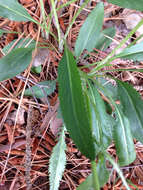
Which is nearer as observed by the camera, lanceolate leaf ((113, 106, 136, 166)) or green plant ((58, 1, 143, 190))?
green plant ((58, 1, 143, 190))

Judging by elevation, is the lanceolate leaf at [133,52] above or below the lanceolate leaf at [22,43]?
below

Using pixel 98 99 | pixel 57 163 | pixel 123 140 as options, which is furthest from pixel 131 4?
pixel 57 163

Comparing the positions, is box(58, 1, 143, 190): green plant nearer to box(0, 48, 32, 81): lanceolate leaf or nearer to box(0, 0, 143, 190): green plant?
box(0, 0, 143, 190): green plant

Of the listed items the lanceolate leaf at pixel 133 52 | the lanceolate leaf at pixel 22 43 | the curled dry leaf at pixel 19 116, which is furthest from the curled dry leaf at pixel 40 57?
the lanceolate leaf at pixel 133 52

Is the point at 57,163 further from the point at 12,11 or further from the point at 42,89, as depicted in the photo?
the point at 12,11

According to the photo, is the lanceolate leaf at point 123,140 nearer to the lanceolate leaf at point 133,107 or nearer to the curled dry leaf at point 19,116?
the lanceolate leaf at point 133,107

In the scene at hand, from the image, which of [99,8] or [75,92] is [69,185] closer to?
[75,92]

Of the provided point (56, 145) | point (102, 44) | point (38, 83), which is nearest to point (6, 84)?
point (38, 83)

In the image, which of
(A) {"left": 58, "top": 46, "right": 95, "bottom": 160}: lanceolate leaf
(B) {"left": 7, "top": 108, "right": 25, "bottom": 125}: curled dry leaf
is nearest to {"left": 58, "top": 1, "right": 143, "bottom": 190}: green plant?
(A) {"left": 58, "top": 46, "right": 95, "bottom": 160}: lanceolate leaf
